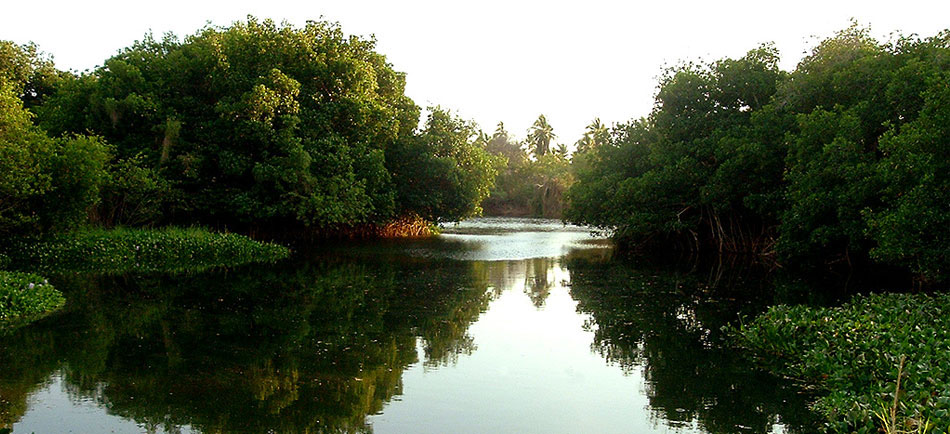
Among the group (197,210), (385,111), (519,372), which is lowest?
(519,372)

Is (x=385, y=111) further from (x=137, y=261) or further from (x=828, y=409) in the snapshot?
(x=828, y=409)

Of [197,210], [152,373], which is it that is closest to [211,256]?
[197,210]

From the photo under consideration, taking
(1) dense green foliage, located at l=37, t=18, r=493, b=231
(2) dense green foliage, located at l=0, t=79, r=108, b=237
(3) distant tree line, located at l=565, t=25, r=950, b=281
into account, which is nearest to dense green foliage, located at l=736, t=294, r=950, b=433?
(3) distant tree line, located at l=565, t=25, r=950, b=281

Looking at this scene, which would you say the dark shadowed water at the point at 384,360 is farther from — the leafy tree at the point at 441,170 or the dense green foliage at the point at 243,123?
the leafy tree at the point at 441,170

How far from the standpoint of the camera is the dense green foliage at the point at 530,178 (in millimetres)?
71312

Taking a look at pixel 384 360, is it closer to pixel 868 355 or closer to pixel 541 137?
pixel 868 355

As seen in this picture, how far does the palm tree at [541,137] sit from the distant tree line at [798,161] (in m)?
54.4

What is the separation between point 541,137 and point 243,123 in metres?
63.6

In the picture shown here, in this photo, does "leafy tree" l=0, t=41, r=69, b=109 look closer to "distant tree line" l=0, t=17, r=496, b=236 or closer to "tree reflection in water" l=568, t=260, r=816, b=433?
"distant tree line" l=0, t=17, r=496, b=236

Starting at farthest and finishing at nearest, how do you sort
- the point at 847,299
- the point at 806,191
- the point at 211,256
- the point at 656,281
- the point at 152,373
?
the point at 211,256 → the point at 656,281 → the point at 806,191 → the point at 847,299 → the point at 152,373

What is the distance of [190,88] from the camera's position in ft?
102

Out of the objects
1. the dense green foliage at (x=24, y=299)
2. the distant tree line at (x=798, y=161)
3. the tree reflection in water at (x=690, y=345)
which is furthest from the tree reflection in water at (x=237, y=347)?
the distant tree line at (x=798, y=161)

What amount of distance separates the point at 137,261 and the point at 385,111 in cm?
1447

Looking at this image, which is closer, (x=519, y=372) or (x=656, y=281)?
(x=519, y=372)
